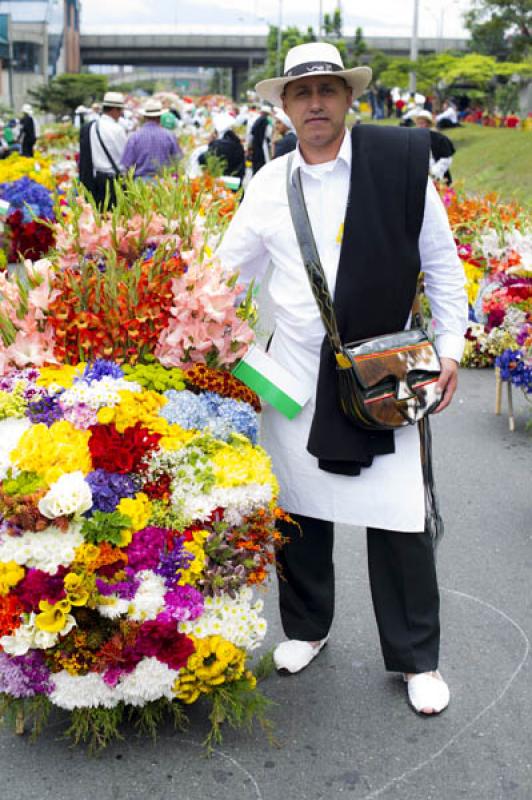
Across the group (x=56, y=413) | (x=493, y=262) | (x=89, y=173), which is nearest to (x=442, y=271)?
(x=56, y=413)

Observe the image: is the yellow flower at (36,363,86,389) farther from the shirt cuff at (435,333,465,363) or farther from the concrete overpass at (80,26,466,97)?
the concrete overpass at (80,26,466,97)

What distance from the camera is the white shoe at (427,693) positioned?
3316mm

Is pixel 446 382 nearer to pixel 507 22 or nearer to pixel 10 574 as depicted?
pixel 10 574

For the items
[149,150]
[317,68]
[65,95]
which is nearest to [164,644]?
[317,68]

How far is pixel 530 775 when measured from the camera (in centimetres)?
301

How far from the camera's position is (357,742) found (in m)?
3.19

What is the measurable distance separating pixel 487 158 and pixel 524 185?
5.49 m

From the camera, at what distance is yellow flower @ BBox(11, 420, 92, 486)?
2.86 metres

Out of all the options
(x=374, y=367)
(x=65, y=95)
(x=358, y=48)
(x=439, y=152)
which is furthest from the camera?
(x=358, y=48)

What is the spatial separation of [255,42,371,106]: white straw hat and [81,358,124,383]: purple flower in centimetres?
95

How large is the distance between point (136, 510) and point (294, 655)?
1.01m

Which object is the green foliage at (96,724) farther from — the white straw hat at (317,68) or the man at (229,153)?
the man at (229,153)

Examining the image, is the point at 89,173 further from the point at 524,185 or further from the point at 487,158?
the point at 487,158

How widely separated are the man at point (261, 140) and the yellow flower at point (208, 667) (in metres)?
12.9
